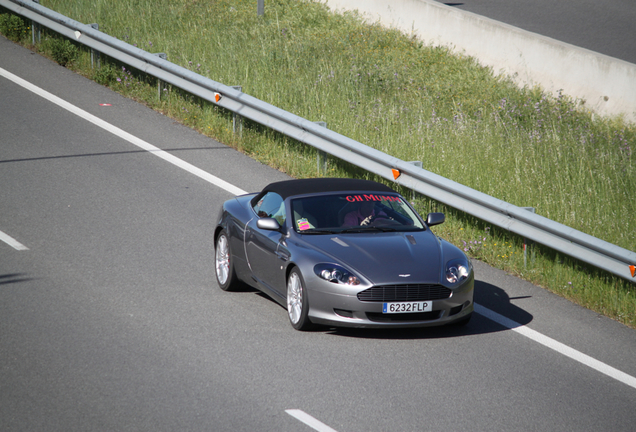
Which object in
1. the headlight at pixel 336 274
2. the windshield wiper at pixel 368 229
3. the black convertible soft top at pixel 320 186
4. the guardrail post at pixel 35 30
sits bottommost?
the headlight at pixel 336 274

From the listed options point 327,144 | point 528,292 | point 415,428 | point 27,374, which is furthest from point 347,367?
point 327,144

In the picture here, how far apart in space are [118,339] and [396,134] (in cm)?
784

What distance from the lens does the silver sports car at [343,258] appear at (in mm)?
7301

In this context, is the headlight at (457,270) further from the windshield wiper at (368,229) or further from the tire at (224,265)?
the tire at (224,265)

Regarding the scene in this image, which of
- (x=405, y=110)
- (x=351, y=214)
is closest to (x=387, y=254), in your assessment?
(x=351, y=214)

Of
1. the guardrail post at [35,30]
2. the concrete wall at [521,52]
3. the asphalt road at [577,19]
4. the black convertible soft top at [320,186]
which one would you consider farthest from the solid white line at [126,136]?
the asphalt road at [577,19]

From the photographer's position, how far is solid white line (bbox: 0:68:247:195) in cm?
1231

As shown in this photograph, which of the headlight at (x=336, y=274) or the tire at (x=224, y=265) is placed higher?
the headlight at (x=336, y=274)

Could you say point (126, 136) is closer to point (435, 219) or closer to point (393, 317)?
point (435, 219)

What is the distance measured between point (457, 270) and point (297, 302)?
1.56 m

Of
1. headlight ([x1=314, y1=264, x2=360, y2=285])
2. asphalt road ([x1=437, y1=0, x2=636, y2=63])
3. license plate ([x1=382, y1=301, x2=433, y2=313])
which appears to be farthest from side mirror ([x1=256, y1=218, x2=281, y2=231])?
asphalt road ([x1=437, y1=0, x2=636, y2=63])

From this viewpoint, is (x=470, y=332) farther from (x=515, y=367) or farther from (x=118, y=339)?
(x=118, y=339)

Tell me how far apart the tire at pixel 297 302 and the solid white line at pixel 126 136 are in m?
4.18

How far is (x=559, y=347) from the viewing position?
7523mm
